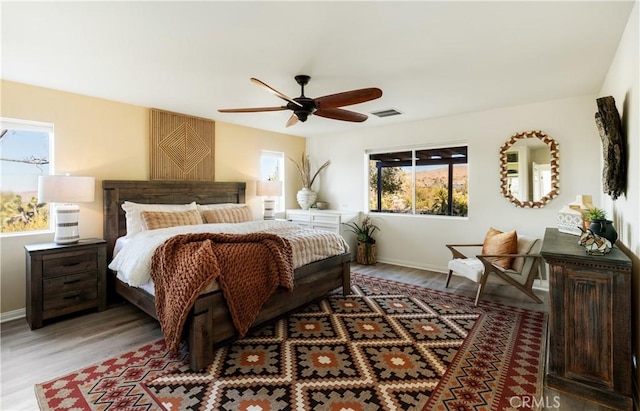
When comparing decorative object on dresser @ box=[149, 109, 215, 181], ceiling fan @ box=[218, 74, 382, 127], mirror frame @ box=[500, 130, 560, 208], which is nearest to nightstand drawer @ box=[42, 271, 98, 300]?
decorative object on dresser @ box=[149, 109, 215, 181]

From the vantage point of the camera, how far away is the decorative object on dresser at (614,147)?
7.13 ft

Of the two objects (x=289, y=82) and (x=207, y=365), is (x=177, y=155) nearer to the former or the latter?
(x=289, y=82)

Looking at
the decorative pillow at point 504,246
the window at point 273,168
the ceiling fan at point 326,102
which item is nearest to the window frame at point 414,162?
the decorative pillow at point 504,246

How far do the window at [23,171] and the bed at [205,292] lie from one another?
0.62 meters

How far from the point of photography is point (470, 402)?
73.2 inches

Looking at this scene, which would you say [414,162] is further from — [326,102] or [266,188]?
[326,102]

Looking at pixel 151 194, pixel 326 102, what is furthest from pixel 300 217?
pixel 326 102

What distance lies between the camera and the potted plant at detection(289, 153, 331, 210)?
→ 19.4 ft

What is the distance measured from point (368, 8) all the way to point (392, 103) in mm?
2156

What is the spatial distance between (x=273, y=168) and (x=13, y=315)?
4070 millimetres

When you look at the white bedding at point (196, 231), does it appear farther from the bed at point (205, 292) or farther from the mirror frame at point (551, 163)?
the mirror frame at point (551, 163)

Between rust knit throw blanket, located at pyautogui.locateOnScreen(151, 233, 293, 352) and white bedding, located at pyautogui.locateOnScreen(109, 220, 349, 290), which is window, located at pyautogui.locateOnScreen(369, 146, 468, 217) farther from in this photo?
rust knit throw blanket, located at pyautogui.locateOnScreen(151, 233, 293, 352)

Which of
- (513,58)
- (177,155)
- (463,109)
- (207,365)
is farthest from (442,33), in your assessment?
(177,155)

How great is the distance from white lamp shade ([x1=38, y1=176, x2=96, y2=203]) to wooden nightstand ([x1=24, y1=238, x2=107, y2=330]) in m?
0.47
